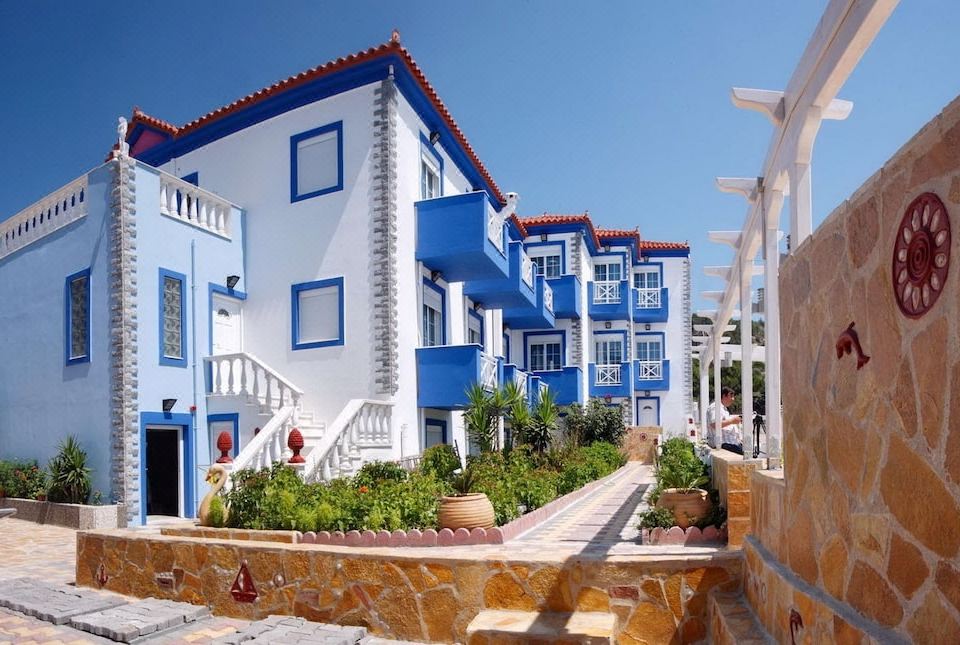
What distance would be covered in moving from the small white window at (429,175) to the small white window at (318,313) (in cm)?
321

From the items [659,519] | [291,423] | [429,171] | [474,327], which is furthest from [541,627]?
[474,327]

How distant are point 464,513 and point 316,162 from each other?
412 inches

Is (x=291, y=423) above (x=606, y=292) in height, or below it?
below

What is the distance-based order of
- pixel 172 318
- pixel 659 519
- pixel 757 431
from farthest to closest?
pixel 757 431
pixel 172 318
pixel 659 519

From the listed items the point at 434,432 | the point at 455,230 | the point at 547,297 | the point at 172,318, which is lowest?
the point at 434,432

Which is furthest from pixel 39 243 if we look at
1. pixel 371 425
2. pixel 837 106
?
pixel 837 106

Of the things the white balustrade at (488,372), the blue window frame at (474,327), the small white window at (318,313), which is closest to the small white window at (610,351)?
the blue window frame at (474,327)

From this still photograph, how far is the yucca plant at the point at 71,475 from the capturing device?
14344 mm

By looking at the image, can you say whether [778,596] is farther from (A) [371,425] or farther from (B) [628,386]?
(B) [628,386]

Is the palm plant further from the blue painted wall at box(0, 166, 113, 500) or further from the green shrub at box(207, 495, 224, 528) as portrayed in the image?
the green shrub at box(207, 495, 224, 528)

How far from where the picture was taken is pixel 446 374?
650 inches

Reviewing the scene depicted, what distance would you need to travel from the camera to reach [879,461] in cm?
322

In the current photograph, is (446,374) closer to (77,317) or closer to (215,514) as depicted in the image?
(215,514)

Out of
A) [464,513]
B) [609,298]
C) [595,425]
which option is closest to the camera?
[464,513]
